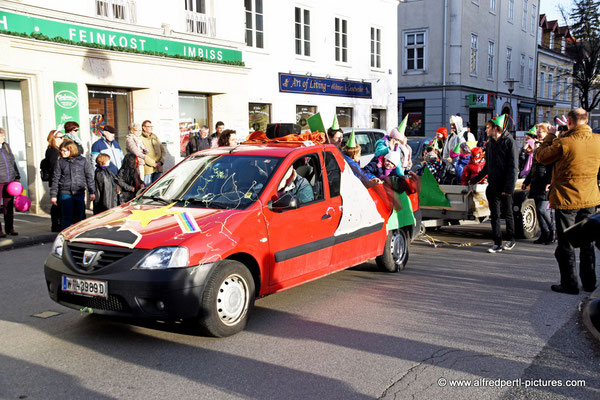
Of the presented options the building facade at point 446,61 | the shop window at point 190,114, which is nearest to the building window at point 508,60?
the building facade at point 446,61

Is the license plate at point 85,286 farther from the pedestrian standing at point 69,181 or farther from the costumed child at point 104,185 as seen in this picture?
the costumed child at point 104,185

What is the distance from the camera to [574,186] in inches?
248

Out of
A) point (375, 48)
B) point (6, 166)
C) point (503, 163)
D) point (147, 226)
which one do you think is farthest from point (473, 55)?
point (147, 226)

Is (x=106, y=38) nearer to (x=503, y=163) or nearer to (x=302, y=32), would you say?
(x=302, y=32)

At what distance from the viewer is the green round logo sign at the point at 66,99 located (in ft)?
42.4

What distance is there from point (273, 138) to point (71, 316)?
118 inches

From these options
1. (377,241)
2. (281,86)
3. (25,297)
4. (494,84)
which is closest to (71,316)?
(25,297)

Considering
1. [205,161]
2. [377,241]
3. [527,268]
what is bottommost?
[527,268]

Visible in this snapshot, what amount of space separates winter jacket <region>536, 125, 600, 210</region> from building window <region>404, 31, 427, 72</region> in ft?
92.6

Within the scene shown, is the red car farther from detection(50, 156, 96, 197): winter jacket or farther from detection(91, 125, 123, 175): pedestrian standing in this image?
detection(91, 125, 123, 175): pedestrian standing

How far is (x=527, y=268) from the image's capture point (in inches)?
298

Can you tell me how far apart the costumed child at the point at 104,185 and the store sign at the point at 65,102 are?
376 cm

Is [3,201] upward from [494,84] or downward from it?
downward

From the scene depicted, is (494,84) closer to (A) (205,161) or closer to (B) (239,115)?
(B) (239,115)
